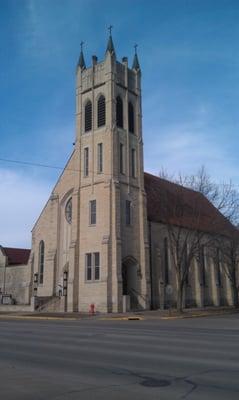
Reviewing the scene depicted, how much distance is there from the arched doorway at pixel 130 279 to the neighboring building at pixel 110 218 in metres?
0.09

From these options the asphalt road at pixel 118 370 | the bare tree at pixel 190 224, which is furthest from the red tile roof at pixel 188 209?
the asphalt road at pixel 118 370

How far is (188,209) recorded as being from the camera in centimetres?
3922

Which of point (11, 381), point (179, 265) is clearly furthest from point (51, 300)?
point (11, 381)

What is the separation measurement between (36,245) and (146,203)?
1221 centimetres

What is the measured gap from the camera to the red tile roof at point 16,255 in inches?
2146

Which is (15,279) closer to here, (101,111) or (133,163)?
(133,163)

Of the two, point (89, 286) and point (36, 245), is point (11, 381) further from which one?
point (36, 245)

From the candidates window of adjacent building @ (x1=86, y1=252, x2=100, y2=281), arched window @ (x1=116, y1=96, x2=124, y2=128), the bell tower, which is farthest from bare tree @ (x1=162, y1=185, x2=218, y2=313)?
arched window @ (x1=116, y1=96, x2=124, y2=128)

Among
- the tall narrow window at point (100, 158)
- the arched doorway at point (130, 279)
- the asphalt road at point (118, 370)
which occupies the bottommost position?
the asphalt road at point (118, 370)

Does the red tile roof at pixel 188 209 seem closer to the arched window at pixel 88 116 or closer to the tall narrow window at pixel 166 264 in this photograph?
the tall narrow window at pixel 166 264

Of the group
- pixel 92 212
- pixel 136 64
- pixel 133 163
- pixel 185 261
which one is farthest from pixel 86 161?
pixel 185 261

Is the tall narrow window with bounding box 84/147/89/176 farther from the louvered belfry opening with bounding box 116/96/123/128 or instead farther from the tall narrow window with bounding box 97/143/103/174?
the louvered belfry opening with bounding box 116/96/123/128

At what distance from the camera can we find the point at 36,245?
45.5m

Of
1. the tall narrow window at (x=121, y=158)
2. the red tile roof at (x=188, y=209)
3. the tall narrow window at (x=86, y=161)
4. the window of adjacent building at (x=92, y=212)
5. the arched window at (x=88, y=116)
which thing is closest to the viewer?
the red tile roof at (x=188, y=209)
